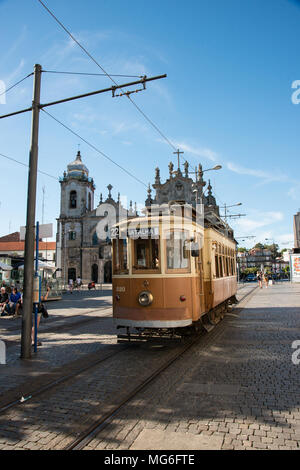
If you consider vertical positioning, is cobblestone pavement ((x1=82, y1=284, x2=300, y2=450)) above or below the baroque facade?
below

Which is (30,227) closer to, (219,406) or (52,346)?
(52,346)

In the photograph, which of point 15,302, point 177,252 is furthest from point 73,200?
point 177,252

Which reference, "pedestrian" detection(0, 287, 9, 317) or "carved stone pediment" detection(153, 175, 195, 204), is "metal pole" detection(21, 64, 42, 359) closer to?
"pedestrian" detection(0, 287, 9, 317)

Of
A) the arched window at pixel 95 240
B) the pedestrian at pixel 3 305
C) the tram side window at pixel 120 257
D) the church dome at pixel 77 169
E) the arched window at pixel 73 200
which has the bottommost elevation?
the pedestrian at pixel 3 305

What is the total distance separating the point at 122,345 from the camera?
8406mm

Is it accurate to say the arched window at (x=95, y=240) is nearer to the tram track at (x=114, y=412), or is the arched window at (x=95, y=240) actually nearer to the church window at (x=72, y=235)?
the church window at (x=72, y=235)

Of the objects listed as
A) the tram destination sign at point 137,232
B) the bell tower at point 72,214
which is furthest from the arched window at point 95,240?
the tram destination sign at point 137,232

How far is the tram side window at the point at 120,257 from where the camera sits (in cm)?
779

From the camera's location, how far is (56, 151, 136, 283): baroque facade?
5719 cm

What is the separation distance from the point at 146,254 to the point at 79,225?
53.0 m

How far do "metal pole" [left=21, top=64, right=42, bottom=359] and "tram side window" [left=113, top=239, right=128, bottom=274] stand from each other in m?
1.89

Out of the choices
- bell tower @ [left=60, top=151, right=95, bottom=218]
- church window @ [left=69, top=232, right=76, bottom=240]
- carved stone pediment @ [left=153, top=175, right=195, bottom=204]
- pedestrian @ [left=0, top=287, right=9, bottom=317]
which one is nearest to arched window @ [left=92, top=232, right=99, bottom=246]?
church window @ [left=69, top=232, right=76, bottom=240]

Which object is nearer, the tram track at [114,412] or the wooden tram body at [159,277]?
the tram track at [114,412]
